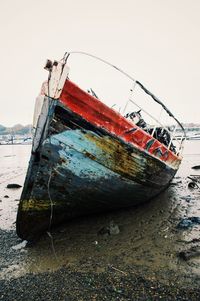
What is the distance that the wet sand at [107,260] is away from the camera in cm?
385

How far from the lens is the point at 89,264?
15.5 feet

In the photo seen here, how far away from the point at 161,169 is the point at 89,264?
3560 mm

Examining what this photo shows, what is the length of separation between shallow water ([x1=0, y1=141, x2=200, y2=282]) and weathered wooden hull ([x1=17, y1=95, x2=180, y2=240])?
468 millimetres

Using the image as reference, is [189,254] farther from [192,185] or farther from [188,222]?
[192,185]

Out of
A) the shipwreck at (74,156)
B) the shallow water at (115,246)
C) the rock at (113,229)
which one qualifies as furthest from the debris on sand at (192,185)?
the rock at (113,229)

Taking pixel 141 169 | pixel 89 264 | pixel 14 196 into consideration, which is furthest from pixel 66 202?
pixel 14 196

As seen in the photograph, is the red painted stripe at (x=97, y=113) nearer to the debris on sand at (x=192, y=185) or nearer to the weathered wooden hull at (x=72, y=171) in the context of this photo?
the weathered wooden hull at (x=72, y=171)

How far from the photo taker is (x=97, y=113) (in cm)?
520

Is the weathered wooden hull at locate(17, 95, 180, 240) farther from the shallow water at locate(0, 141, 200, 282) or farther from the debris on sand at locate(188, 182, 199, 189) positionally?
the debris on sand at locate(188, 182, 199, 189)

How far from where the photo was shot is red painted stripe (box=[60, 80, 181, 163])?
4.88m

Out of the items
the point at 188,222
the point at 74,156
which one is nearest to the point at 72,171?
the point at 74,156

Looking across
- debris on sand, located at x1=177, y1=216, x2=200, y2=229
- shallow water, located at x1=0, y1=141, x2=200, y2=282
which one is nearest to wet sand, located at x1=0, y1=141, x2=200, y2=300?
shallow water, located at x1=0, y1=141, x2=200, y2=282

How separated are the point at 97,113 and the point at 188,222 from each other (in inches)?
Result: 140

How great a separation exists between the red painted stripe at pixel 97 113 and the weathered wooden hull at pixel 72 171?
0.27ft
